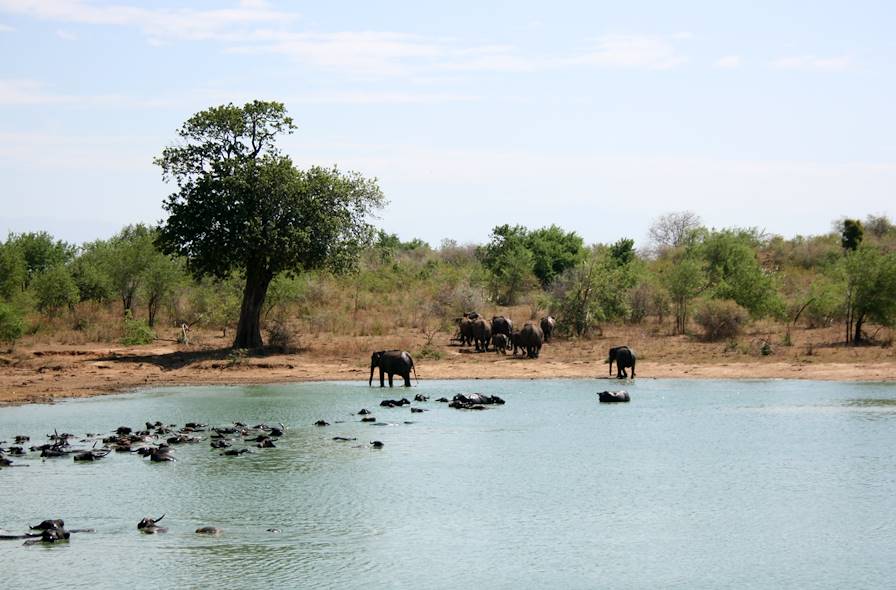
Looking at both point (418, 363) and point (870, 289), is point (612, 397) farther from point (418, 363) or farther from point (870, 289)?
point (870, 289)

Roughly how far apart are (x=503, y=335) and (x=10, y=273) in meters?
22.7

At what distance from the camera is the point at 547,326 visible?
144 feet

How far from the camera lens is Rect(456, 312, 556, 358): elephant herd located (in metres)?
40.0

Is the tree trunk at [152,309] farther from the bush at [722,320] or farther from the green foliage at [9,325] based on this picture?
the bush at [722,320]

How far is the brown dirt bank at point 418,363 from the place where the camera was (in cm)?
3488

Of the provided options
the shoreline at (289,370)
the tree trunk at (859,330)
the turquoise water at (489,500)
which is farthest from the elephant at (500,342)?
the tree trunk at (859,330)

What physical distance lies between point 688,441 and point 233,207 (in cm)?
2065

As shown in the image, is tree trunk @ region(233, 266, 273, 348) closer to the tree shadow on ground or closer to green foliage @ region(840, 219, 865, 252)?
the tree shadow on ground

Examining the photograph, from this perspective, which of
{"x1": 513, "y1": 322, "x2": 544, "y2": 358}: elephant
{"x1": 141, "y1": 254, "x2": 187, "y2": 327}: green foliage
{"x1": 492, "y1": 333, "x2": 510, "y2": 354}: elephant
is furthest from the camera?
{"x1": 141, "y1": 254, "x2": 187, "y2": 327}: green foliage

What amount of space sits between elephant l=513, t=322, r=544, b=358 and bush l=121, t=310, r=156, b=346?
1493 cm

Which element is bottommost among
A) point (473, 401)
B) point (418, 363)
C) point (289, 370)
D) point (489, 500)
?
point (489, 500)

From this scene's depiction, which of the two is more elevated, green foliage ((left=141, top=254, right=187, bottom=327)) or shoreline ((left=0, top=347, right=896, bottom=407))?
green foliage ((left=141, top=254, right=187, bottom=327))

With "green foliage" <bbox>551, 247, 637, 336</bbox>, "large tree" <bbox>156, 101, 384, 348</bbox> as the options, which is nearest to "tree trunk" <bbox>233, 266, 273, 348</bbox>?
"large tree" <bbox>156, 101, 384, 348</bbox>

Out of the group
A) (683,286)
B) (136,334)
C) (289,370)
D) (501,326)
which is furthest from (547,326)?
(136,334)
